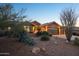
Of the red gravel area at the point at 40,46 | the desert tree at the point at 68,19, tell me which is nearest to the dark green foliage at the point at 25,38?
the red gravel area at the point at 40,46

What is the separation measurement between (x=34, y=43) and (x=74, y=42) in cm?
53

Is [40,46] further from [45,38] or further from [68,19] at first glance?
[68,19]

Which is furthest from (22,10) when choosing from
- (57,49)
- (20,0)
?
(57,49)

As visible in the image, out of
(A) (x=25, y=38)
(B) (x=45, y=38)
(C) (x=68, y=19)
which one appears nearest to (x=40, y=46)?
(B) (x=45, y=38)

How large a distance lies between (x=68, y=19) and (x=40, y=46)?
522mm

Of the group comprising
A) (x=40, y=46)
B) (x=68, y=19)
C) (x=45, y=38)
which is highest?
(x=68, y=19)

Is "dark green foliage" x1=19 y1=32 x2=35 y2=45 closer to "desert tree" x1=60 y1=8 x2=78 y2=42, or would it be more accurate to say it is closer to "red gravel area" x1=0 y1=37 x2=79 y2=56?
"red gravel area" x1=0 y1=37 x2=79 y2=56

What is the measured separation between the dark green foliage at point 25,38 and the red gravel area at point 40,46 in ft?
0.16

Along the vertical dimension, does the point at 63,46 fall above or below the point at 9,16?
below

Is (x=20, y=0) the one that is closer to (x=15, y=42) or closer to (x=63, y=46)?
(x=15, y=42)

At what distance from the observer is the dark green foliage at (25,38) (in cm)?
402

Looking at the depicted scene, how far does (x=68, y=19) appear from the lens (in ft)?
13.3

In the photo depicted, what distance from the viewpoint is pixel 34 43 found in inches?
158

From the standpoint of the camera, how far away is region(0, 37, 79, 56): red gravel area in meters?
4.00
